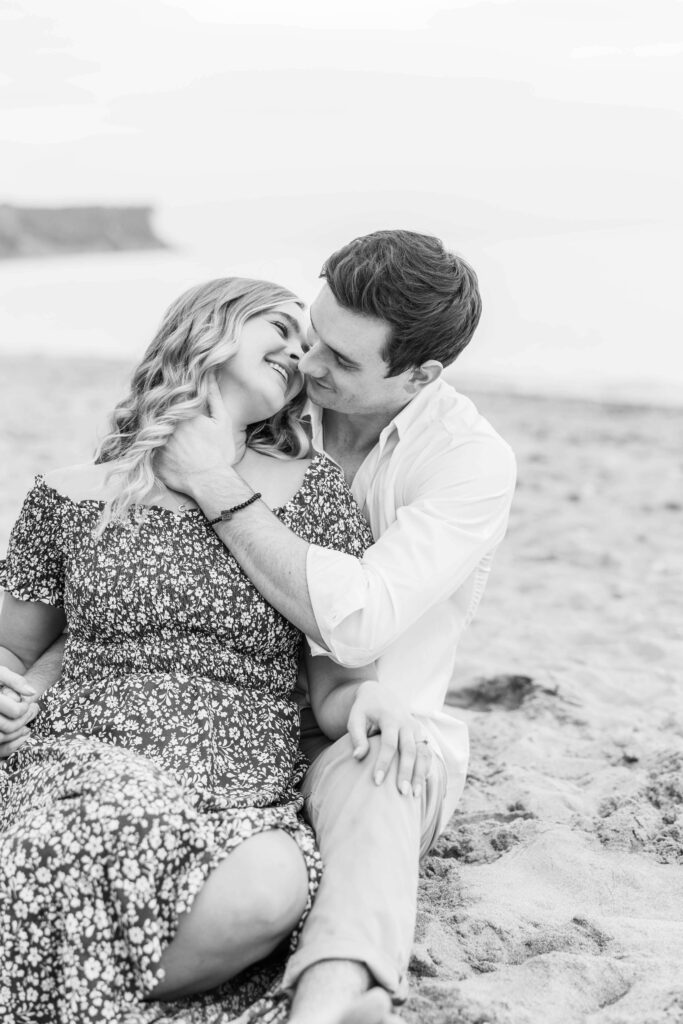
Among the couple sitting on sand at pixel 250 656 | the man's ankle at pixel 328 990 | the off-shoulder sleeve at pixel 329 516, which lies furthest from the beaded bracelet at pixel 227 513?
the man's ankle at pixel 328 990

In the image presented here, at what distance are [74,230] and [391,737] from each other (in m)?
43.0

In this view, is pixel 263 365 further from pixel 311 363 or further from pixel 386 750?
pixel 386 750

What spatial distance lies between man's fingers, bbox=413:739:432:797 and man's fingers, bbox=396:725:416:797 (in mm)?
13

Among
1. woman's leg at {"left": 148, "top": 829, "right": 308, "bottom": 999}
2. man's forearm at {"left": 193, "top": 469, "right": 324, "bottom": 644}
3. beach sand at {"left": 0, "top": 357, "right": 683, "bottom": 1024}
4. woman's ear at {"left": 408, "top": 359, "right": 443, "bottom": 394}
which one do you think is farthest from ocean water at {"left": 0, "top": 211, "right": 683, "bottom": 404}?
woman's leg at {"left": 148, "top": 829, "right": 308, "bottom": 999}

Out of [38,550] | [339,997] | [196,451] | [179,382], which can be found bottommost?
[339,997]

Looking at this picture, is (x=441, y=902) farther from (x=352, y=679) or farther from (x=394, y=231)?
(x=394, y=231)

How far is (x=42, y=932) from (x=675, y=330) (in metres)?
16.9

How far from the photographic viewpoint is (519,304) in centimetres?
1870

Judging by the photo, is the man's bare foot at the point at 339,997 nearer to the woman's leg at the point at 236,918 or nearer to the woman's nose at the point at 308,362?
the woman's leg at the point at 236,918

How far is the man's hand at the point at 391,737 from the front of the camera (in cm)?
246

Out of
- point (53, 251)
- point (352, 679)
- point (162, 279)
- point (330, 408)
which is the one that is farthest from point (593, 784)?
point (53, 251)

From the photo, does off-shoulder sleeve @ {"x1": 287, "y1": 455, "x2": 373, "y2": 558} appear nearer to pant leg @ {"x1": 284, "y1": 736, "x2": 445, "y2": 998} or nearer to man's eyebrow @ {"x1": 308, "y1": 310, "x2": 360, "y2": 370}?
man's eyebrow @ {"x1": 308, "y1": 310, "x2": 360, "y2": 370}

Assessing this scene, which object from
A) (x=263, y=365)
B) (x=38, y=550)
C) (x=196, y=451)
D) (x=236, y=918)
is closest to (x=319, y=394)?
(x=263, y=365)

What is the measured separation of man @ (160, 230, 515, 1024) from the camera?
88.0 inches
